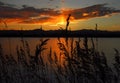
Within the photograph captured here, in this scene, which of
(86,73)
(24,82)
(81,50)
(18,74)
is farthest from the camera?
(18,74)

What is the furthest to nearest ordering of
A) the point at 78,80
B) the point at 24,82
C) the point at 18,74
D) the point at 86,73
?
1. the point at 18,74
2. the point at 24,82
3. the point at 78,80
4. the point at 86,73

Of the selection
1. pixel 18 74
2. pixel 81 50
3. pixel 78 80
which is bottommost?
pixel 18 74

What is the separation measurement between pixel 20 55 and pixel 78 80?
2.58m

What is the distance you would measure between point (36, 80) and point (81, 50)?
105 inches

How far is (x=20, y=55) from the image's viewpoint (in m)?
9.52

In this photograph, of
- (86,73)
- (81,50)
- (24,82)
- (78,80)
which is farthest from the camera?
(24,82)

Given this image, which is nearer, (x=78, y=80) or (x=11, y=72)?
(x=78, y=80)


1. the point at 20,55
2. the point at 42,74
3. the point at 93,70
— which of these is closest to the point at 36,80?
the point at 42,74

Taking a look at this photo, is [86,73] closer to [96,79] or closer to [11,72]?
[96,79]

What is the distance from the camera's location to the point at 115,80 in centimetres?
717

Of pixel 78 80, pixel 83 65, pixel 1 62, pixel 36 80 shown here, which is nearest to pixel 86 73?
pixel 83 65

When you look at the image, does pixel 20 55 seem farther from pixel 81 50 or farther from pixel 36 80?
pixel 81 50

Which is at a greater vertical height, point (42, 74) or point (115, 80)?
point (115, 80)

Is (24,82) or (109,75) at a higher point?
(109,75)
